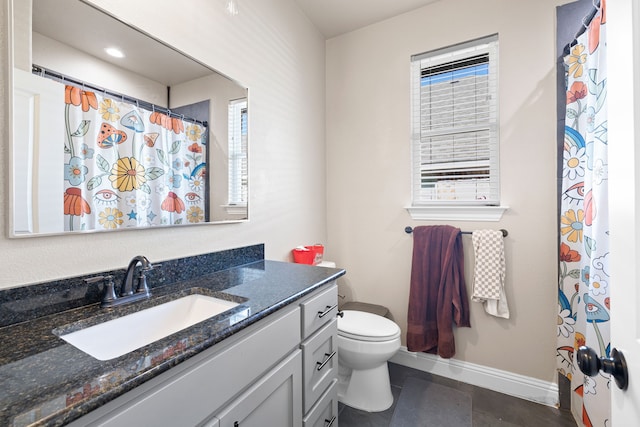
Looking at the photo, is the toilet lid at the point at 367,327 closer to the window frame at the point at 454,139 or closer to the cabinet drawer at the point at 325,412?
the cabinet drawer at the point at 325,412

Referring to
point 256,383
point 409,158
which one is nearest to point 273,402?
point 256,383

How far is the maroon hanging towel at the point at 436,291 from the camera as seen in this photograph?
1979mm

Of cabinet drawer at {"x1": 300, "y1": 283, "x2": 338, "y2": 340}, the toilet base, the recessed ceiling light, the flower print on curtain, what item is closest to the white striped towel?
the toilet base

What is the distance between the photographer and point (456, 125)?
81.3 inches

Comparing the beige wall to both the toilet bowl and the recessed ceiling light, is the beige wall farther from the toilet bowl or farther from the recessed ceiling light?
the recessed ceiling light

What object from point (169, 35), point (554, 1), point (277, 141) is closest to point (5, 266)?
point (169, 35)

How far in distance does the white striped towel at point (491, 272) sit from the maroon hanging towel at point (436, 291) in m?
0.12

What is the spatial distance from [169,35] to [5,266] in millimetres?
1073

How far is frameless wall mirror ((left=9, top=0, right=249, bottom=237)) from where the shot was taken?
34.3 inches

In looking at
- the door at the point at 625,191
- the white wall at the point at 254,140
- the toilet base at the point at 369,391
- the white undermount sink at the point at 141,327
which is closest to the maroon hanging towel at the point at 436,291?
the toilet base at the point at 369,391

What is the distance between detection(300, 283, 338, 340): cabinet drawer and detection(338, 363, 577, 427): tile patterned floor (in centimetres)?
79

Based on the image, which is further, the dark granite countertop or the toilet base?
the toilet base

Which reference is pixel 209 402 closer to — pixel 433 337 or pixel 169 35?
pixel 169 35

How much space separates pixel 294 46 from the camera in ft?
6.98
